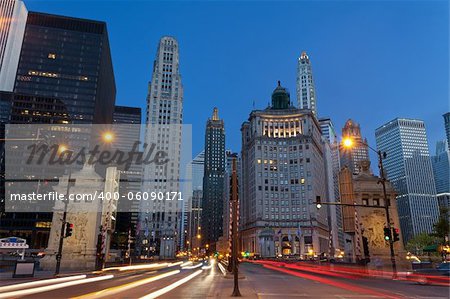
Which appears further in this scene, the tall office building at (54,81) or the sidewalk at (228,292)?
the tall office building at (54,81)

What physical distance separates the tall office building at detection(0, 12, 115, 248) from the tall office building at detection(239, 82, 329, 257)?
80.1 m

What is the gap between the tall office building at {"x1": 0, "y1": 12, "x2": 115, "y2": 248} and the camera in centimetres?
13312

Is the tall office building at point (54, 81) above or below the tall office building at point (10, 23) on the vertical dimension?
below

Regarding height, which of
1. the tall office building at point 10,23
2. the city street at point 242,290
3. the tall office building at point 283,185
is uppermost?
the tall office building at point 10,23

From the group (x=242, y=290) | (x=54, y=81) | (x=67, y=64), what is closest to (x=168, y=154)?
(x=54, y=81)

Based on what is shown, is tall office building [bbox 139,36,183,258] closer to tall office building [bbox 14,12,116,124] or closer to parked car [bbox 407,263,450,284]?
tall office building [bbox 14,12,116,124]

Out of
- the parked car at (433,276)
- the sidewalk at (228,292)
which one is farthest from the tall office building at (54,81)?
the parked car at (433,276)

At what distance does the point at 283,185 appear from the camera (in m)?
156

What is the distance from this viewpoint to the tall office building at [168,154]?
495 ft

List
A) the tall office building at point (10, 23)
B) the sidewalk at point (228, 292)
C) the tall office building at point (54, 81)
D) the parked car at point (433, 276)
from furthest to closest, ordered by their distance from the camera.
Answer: the tall office building at point (10, 23), the tall office building at point (54, 81), the parked car at point (433, 276), the sidewalk at point (228, 292)

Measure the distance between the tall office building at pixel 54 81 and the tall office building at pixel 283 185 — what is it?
8014 centimetres

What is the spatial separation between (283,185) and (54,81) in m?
119

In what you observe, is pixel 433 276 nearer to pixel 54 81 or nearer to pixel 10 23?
pixel 54 81

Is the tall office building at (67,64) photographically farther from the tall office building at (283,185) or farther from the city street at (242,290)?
the city street at (242,290)
